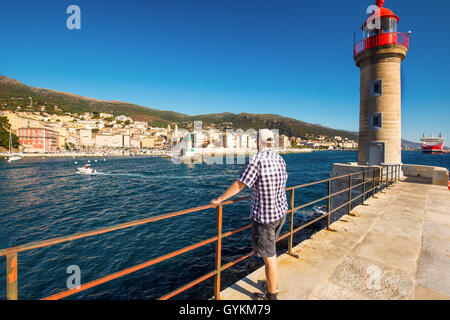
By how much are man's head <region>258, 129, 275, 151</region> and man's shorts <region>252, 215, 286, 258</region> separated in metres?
0.93

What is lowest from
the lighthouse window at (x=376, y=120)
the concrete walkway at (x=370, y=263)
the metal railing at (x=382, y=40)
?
the concrete walkway at (x=370, y=263)

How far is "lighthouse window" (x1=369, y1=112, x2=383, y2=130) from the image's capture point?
12.5 meters

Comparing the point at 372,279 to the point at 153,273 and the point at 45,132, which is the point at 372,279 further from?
the point at 45,132

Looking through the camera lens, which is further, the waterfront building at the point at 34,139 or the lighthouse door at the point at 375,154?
the waterfront building at the point at 34,139

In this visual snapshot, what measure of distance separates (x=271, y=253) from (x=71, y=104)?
806 feet

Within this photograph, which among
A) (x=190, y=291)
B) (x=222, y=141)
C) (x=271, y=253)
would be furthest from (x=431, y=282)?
(x=222, y=141)

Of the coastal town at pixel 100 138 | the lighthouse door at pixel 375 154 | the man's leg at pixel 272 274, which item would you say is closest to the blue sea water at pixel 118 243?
the lighthouse door at pixel 375 154

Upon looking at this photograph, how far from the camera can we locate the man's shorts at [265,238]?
2420 mm

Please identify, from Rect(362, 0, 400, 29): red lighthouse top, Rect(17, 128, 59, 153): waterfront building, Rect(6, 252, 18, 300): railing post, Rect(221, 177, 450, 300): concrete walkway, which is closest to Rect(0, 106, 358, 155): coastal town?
Rect(17, 128, 59, 153): waterfront building

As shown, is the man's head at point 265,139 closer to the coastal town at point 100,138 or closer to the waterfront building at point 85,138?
the coastal town at point 100,138

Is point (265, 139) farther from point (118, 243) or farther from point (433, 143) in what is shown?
point (433, 143)

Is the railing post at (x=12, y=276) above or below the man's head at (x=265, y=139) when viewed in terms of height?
below

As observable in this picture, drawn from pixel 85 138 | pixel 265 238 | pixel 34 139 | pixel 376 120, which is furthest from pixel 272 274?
pixel 85 138

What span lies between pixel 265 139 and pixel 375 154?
14.0 metres
